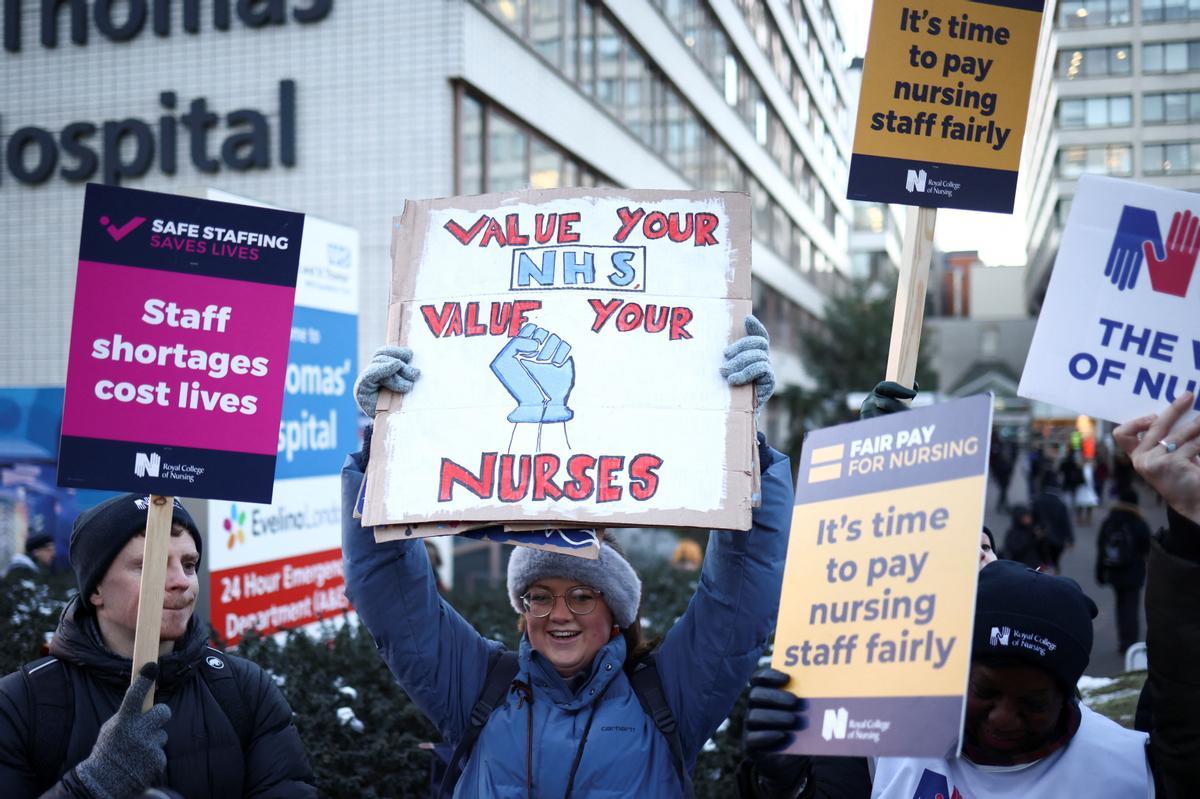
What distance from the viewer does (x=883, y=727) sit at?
167 centimetres

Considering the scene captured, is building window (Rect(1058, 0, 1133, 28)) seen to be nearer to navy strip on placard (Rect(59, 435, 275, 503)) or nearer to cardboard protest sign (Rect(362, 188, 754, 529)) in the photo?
cardboard protest sign (Rect(362, 188, 754, 529))

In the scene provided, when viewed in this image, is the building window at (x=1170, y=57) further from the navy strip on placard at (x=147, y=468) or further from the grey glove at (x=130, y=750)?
the grey glove at (x=130, y=750)

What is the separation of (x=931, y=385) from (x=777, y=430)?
716cm

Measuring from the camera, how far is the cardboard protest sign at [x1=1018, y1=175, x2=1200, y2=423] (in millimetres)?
2160

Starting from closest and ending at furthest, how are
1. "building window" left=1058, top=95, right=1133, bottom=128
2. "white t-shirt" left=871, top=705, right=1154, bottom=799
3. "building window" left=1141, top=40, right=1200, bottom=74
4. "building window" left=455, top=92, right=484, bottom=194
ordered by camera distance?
"white t-shirt" left=871, top=705, right=1154, bottom=799
"building window" left=1141, top=40, right=1200, bottom=74
"building window" left=1058, top=95, right=1133, bottom=128
"building window" left=455, top=92, right=484, bottom=194

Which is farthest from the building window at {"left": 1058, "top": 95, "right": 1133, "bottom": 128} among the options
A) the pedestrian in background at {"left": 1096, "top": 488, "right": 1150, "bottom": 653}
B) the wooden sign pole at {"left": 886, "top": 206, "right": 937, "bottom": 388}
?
the wooden sign pole at {"left": 886, "top": 206, "right": 937, "bottom": 388}

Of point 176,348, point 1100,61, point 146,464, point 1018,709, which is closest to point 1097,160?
point 1100,61

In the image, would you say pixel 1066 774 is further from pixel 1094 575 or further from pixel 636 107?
pixel 636 107

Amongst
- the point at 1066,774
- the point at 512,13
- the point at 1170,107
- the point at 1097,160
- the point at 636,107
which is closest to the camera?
the point at 1066,774

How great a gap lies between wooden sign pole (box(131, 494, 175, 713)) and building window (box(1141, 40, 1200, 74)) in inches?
311

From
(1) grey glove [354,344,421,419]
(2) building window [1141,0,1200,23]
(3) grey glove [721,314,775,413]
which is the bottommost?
(1) grey glove [354,344,421,419]

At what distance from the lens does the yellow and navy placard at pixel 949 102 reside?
104 inches

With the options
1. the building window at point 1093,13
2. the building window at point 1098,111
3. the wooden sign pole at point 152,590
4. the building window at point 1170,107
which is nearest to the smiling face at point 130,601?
the wooden sign pole at point 152,590

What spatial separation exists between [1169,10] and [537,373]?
1013cm
